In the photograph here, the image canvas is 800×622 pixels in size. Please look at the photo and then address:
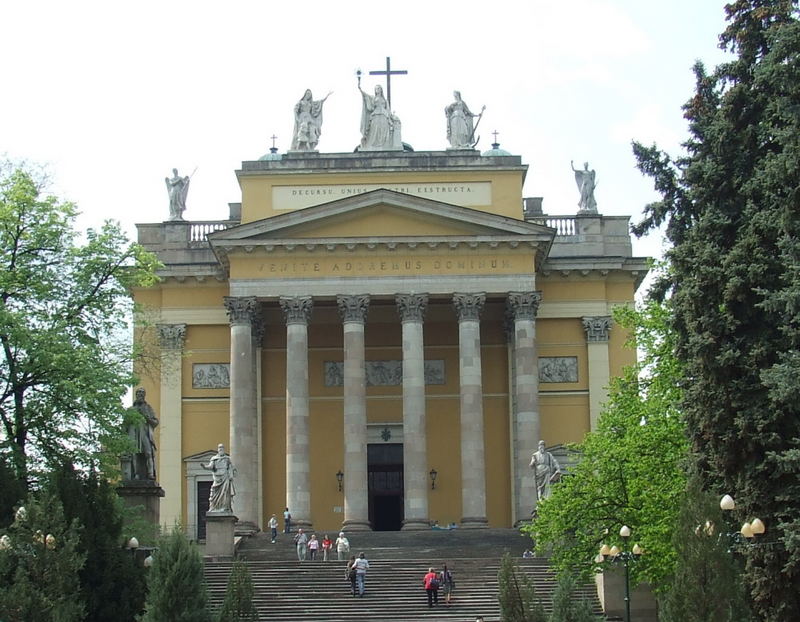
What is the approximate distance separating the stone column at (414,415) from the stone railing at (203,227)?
28.9ft

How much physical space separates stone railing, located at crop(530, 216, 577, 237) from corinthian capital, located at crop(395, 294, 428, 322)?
7048 mm

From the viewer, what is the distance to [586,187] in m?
58.9

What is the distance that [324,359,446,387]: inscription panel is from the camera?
57.4 m

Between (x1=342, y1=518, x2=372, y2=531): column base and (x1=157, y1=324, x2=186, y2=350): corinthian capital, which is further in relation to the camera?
(x1=157, y1=324, x2=186, y2=350): corinthian capital

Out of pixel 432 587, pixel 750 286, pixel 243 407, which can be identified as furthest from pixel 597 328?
pixel 750 286

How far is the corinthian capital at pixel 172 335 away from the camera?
5650 centimetres

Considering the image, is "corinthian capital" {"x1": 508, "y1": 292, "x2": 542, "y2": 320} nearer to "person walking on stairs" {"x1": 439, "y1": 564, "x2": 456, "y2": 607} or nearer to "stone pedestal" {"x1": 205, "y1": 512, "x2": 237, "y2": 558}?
"stone pedestal" {"x1": 205, "y1": 512, "x2": 237, "y2": 558}

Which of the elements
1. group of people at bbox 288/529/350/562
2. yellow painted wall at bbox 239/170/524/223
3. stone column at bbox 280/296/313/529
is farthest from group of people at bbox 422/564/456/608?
yellow painted wall at bbox 239/170/524/223

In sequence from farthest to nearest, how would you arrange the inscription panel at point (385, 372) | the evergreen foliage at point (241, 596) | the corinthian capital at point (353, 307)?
the inscription panel at point (385, 372)
the corinthian capital at point (353, 307)
the evergreen foliage at point (241, 596)

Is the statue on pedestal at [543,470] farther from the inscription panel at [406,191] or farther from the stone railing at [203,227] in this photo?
the stone railing at [203,227]

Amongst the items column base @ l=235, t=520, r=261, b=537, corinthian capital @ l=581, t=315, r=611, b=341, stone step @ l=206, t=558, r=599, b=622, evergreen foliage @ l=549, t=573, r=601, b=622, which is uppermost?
corinthian capital @ l=581, t=315, r=611, b=341

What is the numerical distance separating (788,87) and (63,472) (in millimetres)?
16932

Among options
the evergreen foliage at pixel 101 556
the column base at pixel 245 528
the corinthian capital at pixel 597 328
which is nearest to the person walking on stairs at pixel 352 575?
the column base at pixel 245 528

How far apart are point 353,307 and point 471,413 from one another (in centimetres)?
578
